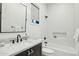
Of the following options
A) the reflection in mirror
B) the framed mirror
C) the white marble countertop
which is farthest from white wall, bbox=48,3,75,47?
the white marble countertop

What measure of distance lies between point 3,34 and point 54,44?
2.69 meters

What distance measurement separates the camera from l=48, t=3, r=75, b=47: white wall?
4.00 metres

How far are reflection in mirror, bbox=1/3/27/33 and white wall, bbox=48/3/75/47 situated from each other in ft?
6.31

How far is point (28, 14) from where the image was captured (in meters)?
2.77

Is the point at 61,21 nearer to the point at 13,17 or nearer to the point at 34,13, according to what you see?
the point at 34,13

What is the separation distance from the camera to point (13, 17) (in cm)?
212

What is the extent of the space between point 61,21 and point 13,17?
2.47 m

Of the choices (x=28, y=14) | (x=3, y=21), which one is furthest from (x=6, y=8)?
(x=28, y=14)

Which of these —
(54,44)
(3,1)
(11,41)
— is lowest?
(54,44)

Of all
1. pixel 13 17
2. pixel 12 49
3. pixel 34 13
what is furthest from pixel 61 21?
pixel 12 49

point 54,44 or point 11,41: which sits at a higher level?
point 11,41

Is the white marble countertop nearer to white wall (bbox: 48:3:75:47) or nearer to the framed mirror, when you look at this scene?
the framed mirror

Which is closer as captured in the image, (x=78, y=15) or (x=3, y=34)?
(x=3, y=34)

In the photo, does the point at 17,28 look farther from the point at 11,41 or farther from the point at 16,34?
the point at 11,41
